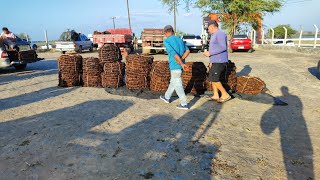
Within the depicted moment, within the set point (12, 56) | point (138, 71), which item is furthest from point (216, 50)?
point (12, 56)

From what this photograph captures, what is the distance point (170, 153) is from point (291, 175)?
1.59 metres

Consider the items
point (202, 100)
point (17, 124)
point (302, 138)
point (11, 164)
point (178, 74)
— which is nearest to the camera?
point (11, 164)

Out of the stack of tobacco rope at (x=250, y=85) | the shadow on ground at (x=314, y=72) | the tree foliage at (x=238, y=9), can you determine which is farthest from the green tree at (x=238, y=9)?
the stack of tobacco rope at (x=250, y=85)

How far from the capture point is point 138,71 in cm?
793

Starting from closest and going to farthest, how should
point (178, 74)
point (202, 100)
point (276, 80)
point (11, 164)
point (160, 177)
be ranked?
point (160, 177)
point (11, 164)
point (178, 74)
point (202, 100)
point (276, 80)

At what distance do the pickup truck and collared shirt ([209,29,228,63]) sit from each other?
65.6 feet

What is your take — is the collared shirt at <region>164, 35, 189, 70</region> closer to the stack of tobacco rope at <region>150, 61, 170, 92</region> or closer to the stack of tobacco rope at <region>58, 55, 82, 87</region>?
the stack of tobacco rope at <region>150, 61, 170, 92</region>

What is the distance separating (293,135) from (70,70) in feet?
21.7

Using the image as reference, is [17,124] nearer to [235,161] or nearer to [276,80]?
[235,161]

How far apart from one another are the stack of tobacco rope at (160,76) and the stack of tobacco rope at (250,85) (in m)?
2.04

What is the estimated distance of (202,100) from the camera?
7133 mm

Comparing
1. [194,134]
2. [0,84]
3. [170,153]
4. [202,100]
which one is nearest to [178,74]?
[202,100]

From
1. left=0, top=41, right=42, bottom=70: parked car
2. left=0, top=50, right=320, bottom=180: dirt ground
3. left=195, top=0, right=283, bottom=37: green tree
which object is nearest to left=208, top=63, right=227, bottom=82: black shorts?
left=0, top=50, right=320, bottom=180: dirt ground

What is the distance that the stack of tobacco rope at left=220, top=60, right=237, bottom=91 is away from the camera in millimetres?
7668
